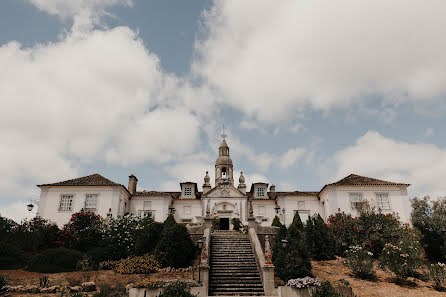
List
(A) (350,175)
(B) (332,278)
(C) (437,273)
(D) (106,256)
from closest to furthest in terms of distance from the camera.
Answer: (C) (437,273)
(B) (332,278)
(D) (106,256)
(A) (350,175)

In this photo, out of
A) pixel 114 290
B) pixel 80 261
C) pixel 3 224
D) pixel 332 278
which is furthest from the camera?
pixel 3 224

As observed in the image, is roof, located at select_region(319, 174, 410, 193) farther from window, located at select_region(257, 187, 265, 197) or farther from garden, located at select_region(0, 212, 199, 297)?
garden, located at select_region(0, 212, 199, 297)

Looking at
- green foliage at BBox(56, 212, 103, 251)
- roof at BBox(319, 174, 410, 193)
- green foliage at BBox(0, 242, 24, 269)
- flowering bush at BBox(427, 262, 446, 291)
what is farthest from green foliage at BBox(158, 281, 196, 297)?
roof at BBox(319, 174, 410, 193)

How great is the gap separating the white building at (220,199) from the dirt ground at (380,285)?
9.15 metres

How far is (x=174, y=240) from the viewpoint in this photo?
65.7 feet

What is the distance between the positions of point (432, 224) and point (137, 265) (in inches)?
908

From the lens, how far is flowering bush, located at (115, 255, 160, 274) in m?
18.5

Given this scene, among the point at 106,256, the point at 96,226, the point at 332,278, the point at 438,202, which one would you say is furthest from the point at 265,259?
the point at 438,202

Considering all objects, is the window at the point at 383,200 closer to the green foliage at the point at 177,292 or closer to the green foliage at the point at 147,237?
the green foliage at the point at 147,237

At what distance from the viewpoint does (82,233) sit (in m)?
24.3

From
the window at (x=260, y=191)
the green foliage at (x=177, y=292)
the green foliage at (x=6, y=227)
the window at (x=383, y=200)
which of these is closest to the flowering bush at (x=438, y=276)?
the green foliage at (x=177, y=292)

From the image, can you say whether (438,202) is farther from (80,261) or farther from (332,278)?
(80,261)

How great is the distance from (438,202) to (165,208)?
25.5 meters

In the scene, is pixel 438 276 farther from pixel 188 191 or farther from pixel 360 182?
pixel 188 191
